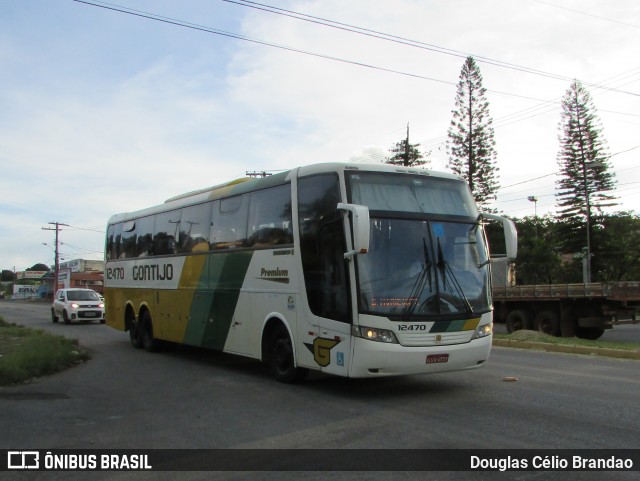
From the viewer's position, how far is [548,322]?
1961 cm

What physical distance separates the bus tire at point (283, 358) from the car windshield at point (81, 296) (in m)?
20.7

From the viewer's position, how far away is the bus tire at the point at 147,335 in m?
15.3

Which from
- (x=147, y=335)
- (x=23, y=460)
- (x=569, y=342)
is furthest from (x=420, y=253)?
(x=147, y=335)

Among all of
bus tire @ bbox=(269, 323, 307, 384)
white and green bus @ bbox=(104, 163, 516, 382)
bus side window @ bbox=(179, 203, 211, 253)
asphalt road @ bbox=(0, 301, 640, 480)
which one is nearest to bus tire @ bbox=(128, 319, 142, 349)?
bus side window @ bbox=(179, 203, 211, 253)

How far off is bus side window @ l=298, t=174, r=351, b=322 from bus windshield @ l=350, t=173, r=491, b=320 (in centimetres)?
32

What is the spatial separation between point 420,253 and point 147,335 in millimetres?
9359

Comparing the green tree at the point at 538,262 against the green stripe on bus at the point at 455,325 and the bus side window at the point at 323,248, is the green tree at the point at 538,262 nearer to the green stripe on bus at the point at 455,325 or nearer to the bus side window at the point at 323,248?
the green stripe on bus at the point at 455,325

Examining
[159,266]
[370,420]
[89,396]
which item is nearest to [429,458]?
[370,420]

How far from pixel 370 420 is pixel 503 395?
7.45 feet

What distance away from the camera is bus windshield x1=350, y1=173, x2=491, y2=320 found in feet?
27.0

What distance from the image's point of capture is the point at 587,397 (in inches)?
327

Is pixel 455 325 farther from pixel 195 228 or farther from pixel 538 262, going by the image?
pixel 538 262

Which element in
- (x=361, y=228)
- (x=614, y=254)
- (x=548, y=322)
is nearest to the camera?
(x=361, y=228)

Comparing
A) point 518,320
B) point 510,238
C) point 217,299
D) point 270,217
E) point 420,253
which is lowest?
point 518,320
